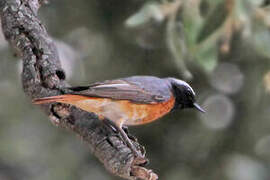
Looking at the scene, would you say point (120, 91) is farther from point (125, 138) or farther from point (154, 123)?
point (154, 123)

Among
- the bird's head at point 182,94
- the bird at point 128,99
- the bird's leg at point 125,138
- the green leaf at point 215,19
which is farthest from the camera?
the green leaf at point 215,19

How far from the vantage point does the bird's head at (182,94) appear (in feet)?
15.9

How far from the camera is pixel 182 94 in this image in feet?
15.9

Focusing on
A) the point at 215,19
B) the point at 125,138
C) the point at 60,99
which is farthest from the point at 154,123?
the point at 60,99

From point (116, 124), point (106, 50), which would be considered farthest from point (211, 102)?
point (116, 124)

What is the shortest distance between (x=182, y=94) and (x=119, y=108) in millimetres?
742

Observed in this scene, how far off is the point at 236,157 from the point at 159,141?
904mm

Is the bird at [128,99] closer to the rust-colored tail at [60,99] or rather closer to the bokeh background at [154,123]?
the rust-colored tail at [60,99]

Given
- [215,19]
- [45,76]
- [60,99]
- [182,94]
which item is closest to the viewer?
[60,99]

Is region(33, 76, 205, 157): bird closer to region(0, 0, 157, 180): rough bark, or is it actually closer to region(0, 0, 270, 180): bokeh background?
region(0, 0, 157, 180): rough bark

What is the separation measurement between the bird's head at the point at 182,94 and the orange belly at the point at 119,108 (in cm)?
25

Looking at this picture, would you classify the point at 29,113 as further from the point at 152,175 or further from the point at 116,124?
the point at 152,175

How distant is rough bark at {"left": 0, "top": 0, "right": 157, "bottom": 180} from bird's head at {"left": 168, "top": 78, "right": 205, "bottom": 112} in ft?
3.18

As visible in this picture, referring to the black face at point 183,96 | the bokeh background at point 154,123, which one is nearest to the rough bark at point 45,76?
the black face at point 183,96
